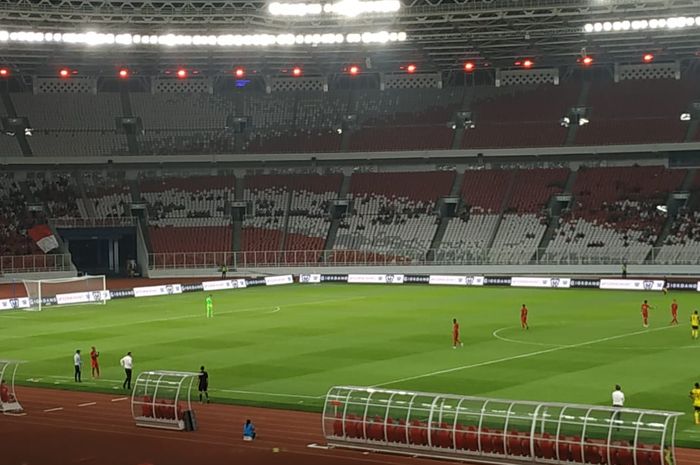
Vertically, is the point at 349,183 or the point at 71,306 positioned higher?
the point at 349,183

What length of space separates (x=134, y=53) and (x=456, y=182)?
96.8ft

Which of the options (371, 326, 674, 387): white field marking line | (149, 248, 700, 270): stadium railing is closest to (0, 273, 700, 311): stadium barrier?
(149, 248, 700, 270): stadium railing

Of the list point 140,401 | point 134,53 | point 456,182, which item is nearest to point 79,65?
point 134,53

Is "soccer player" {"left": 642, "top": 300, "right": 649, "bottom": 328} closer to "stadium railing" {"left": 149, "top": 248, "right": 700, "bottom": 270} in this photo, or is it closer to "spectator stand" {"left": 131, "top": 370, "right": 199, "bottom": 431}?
"spectator stand" {"left": 131, "top": 370, "right": 199, "bottom": 431}

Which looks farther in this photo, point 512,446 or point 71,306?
point 71,306

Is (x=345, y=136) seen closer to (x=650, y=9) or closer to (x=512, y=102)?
(x=512, y=102)

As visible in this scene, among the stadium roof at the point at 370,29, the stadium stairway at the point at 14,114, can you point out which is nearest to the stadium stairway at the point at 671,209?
the stadium roof at the point at 370,29

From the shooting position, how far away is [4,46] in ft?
255

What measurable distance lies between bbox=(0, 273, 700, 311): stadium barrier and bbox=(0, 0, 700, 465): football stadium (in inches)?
7.0

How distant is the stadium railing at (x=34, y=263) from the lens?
8119 centimetres

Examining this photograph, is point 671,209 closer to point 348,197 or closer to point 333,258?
point 348,197

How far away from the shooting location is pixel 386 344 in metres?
46.8

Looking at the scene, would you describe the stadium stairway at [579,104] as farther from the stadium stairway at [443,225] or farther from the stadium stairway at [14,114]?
the stadium stairway at [14,114]

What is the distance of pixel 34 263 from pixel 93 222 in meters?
8.28
